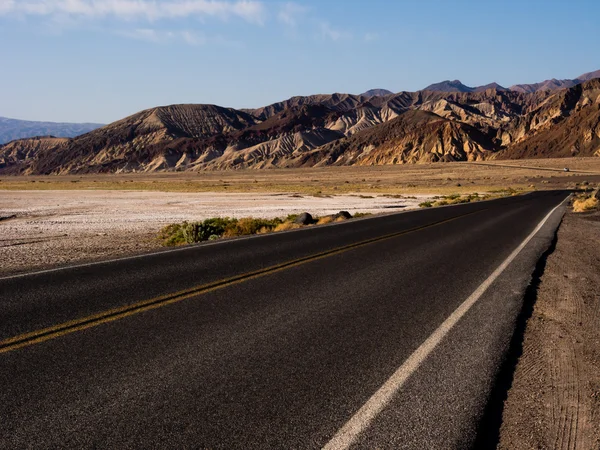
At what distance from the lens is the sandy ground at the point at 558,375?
4047 mm

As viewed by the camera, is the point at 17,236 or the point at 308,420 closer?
the point at 308,420

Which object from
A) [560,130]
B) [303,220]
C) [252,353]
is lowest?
[303,220]

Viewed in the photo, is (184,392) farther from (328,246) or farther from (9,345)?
(328,246)

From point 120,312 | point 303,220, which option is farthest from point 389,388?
point 303,220

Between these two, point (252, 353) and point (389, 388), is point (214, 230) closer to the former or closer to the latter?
point (252, 353)

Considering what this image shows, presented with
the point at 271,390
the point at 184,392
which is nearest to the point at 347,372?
the point at 271,390

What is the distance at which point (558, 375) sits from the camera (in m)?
5.22

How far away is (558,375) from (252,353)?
119 inches

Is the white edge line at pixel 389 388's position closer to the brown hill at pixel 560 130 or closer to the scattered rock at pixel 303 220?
the scattered rock at pixel 303 220

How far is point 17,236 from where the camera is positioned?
829 inches

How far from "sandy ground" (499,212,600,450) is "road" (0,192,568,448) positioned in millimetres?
308

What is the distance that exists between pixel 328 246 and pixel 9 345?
884cm

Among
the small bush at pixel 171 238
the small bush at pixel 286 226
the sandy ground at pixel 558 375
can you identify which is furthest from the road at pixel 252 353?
the small bush at pixel 286 226

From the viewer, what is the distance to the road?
3922 millimetres
